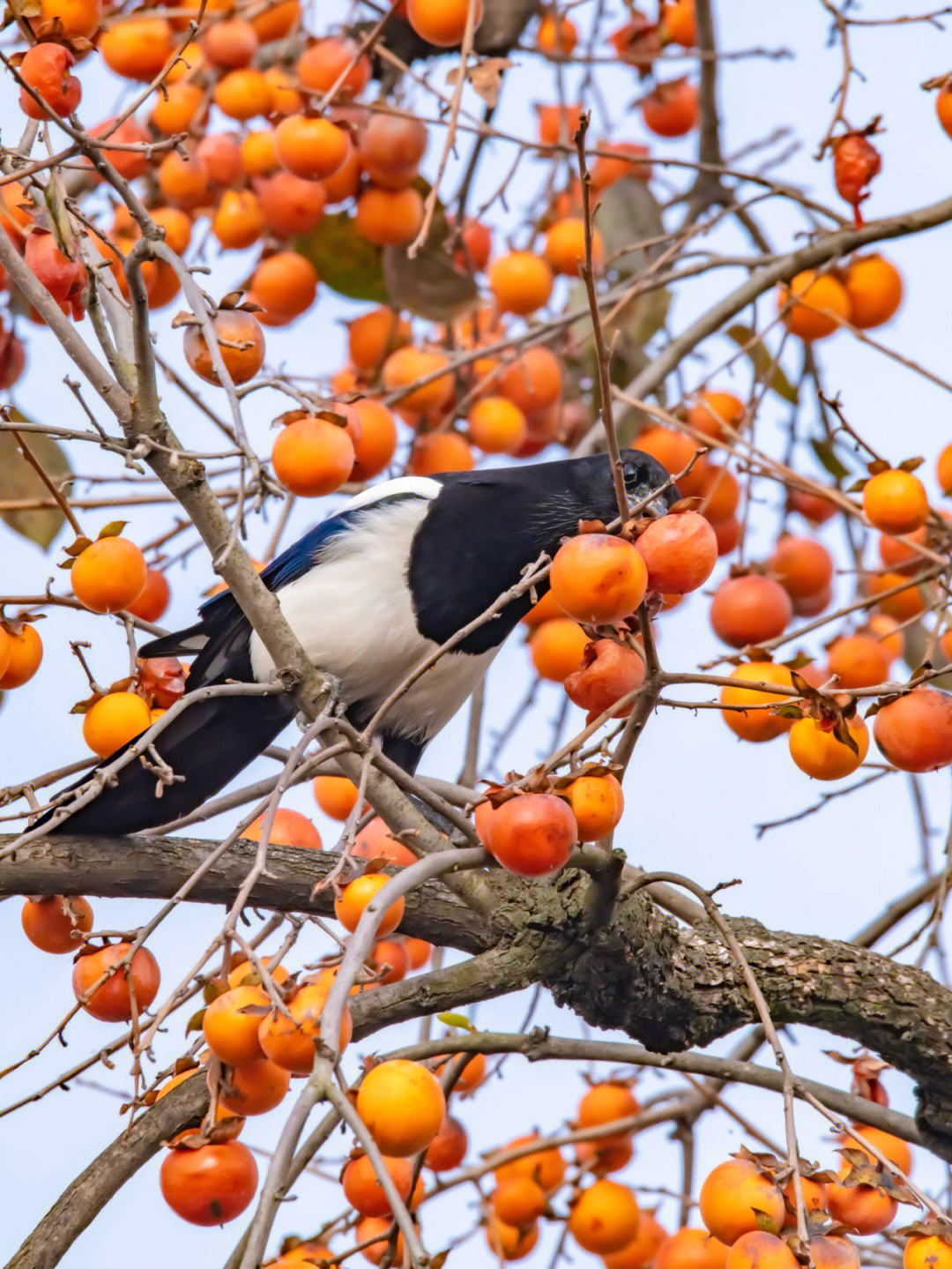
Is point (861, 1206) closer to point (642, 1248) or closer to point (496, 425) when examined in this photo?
point (642, 1248)

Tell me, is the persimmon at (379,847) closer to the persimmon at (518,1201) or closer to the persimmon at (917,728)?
the persimmon at (518,1201)

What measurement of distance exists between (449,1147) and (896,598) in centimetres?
110

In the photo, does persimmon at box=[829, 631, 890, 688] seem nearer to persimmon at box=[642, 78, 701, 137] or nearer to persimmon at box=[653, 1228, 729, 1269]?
persimmon at box=[653, 1228, 729, 1269]

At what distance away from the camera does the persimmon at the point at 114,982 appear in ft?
4.77

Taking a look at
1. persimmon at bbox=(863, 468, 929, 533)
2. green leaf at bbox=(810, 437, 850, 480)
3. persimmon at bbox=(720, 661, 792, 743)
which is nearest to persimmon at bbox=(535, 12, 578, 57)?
green leaf at bbox=(810, 437, 850, 480)

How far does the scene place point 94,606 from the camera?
1502 millimetres

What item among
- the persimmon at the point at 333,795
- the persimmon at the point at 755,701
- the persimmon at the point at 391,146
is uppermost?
the persimmon at the point at 391,146

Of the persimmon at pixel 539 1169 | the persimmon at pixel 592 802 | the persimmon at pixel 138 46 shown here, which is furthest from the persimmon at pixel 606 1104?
the persimmon at pixel 138 46

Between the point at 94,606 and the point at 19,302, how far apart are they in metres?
0.91

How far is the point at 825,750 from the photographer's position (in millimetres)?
1367

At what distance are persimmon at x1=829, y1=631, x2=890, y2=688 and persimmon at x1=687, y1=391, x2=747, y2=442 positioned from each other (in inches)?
14.9

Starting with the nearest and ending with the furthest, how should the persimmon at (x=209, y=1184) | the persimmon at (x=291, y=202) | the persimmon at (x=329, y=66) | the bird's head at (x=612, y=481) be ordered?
the persimmon at (x=209, y=1184) → the bird's head at (x=612, y=481) → the persimmon at (x=291, y=202) → the persimmon at (x=329, y=66)

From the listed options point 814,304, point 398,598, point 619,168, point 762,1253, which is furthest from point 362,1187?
point 619,168

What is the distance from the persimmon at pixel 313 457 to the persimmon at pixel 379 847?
471 millimetres
